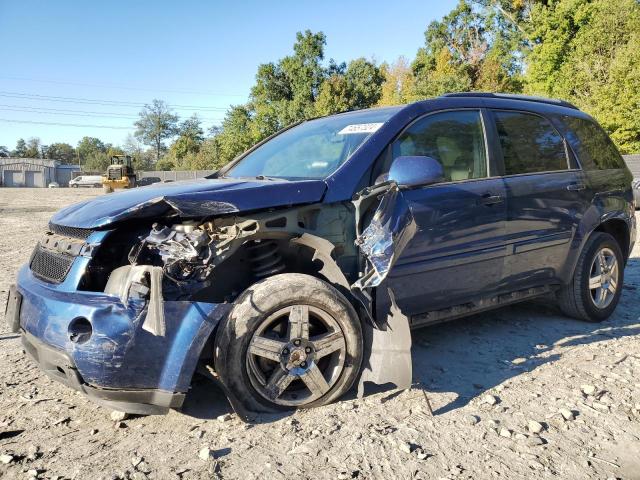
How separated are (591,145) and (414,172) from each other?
8.67 feet

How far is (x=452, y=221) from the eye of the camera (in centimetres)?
343

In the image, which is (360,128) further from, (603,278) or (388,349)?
(603,278)

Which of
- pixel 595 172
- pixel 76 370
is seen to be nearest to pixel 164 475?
pixel 76 370

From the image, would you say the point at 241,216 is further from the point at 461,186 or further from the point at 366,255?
the point at 461,186

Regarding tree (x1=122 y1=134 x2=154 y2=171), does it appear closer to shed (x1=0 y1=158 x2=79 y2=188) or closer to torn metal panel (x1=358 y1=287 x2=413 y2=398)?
shed (x1=0 y1=158 x2=79 y2=188)

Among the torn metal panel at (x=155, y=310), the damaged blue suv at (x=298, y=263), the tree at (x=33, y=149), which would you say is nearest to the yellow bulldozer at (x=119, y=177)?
the damaged blue suv at (x=298, y=263)

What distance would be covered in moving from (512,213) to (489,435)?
69.3 inches

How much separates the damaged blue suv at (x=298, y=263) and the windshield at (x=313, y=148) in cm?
2

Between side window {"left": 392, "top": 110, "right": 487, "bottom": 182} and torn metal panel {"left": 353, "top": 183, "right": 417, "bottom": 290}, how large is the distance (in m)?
0.51

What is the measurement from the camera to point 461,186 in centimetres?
355

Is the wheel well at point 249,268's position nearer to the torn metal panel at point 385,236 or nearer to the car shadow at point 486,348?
the torn metal panel at point 385,236

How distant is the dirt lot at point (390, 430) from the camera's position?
7.95 ft

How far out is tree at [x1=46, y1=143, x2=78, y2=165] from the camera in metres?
113

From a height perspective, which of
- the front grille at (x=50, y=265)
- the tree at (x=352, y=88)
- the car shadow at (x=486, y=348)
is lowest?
the car shadow at (x=486, y=348)
